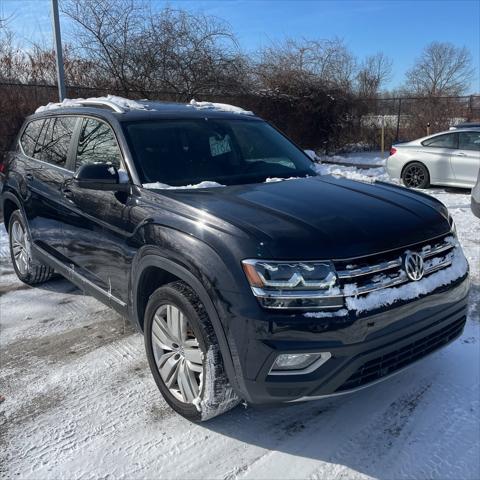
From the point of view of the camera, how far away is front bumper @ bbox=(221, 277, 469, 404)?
7.72 ft

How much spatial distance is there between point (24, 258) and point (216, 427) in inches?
133

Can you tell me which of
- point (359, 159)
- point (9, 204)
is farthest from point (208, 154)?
point (359, 159)

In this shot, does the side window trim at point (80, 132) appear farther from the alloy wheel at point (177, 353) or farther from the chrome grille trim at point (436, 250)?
the chrome grille trim at point (436, 250)

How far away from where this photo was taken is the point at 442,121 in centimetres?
2064

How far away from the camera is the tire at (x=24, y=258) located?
16.9ft

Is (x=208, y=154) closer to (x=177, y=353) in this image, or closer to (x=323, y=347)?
(x=177, y=353)

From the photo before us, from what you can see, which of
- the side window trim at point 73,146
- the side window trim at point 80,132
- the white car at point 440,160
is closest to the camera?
the side window trim at point 80,132

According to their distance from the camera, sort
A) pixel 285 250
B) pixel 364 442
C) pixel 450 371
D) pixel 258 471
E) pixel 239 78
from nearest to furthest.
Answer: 1. pixel 285 250
2. pixel 258 471
3. pixel 364 442
4. pixel 450 371
5. pixel 239 78

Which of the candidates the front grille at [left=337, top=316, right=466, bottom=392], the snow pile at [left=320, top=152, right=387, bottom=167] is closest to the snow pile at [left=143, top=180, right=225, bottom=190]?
the front grille at [left=337, top=316, right=466, bottom=392]

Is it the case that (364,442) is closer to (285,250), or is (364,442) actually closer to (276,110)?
(285,250)

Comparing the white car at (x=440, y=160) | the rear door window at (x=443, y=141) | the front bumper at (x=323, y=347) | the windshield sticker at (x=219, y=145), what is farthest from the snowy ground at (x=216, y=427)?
the rear door window at (x=443, y=141)

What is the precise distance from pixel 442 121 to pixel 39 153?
1938 centimetres

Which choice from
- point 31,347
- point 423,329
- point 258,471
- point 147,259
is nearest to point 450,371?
point 423,329

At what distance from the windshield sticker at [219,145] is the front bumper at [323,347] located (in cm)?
171
